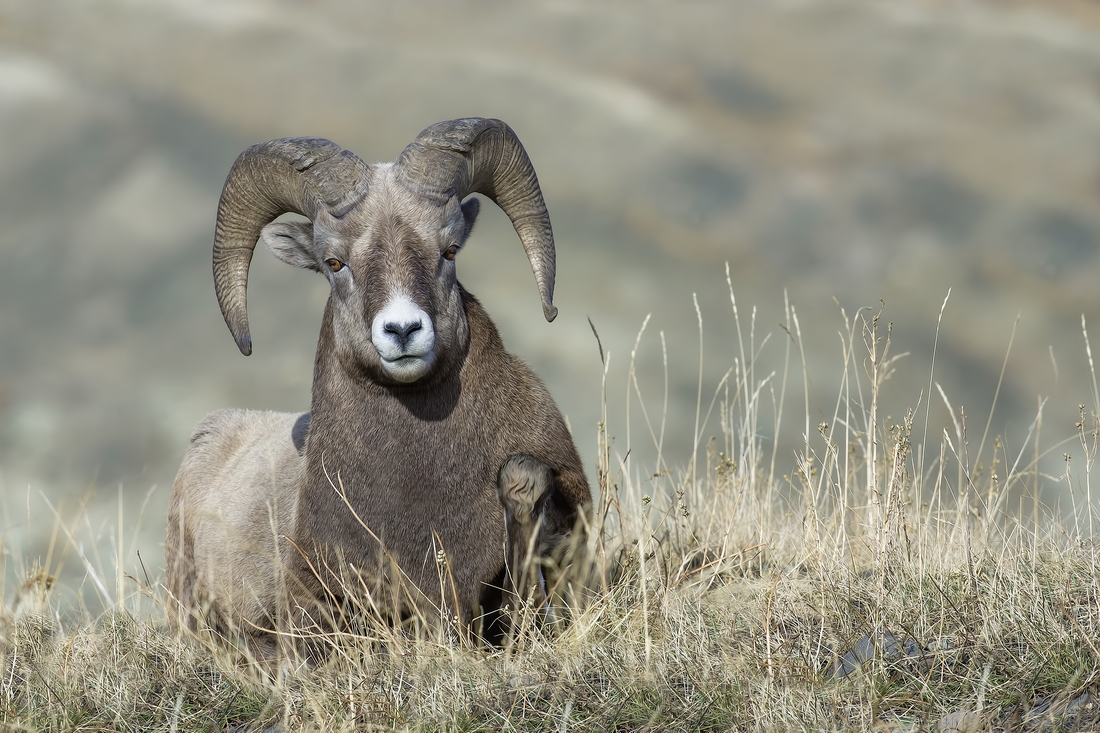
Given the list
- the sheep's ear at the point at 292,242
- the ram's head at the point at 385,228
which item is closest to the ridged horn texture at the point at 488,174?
the ram's head at the point at 385,228

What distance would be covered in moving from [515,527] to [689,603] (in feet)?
2.99

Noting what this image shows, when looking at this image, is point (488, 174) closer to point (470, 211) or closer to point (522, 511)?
point (470, 211)

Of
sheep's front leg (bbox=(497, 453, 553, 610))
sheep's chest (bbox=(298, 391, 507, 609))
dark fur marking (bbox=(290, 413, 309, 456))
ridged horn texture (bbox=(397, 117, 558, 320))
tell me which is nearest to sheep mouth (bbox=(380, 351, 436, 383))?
sheep's chest (bbox=(298, 391, 507, 609))

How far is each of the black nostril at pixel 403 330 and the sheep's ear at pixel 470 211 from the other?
139 centimetres

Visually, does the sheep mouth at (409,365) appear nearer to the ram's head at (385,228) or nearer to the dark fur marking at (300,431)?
the ram's head at (385,228)

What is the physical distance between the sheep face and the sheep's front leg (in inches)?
26.6

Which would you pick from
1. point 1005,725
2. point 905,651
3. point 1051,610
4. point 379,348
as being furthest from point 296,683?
point 1051,610

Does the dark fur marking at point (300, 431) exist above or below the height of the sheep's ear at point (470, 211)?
below

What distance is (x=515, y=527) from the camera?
16.7ft

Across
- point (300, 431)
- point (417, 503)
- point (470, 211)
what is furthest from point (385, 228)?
point (300, 431)

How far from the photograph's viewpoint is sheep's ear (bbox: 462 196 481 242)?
20.2ft

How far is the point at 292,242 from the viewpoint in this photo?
6148 millimetres

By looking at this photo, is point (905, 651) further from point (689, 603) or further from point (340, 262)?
point (340, 262)

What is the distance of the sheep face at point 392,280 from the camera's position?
492cm
